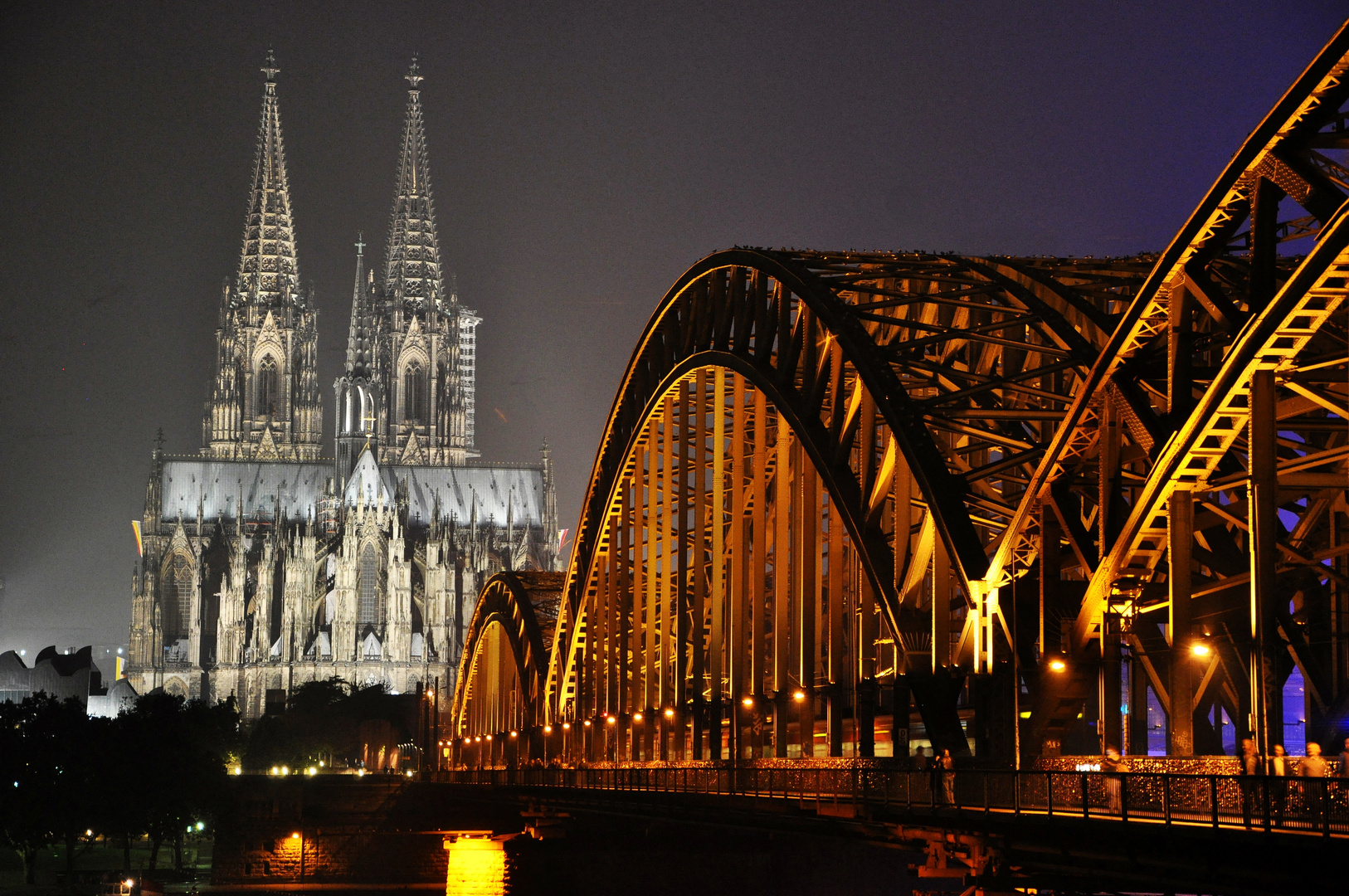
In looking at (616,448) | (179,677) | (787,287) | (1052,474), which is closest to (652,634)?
(616,448)

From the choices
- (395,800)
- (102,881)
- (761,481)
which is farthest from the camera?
(395,800)

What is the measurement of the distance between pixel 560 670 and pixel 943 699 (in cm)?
3979

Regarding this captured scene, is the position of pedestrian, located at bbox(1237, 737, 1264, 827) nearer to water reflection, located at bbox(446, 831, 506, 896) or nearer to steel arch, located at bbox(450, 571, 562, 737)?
steel arch, located at bbox(450, 571, 562, 737)

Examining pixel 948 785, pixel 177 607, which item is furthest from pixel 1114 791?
pixel 177 607

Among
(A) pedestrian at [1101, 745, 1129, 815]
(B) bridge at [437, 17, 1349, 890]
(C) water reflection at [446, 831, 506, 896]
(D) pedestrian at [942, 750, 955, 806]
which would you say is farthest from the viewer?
(C) water reflection at [446, 831, 506, 896]

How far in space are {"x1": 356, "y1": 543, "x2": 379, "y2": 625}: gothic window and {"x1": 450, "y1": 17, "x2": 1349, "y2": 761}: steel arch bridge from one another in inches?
5665

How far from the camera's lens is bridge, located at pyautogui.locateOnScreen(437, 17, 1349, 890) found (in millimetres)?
20891

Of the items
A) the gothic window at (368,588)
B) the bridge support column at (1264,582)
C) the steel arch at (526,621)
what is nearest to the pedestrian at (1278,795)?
the bridge support column at (1264,582)

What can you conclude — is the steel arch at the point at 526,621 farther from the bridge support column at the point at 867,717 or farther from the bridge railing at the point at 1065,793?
the bridge support column at the point at 867,717

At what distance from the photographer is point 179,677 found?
19425cm

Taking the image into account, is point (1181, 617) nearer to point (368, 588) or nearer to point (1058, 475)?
point (1058, 475)

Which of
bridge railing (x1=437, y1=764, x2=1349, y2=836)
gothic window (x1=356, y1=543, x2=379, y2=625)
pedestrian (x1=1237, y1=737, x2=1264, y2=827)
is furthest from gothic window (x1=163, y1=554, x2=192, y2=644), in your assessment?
pedestrian (x1=1237, y1=737, x2=1264, y2=827)

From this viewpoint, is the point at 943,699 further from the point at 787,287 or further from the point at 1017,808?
the point at 787,287

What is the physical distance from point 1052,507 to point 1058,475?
0.53 metres
